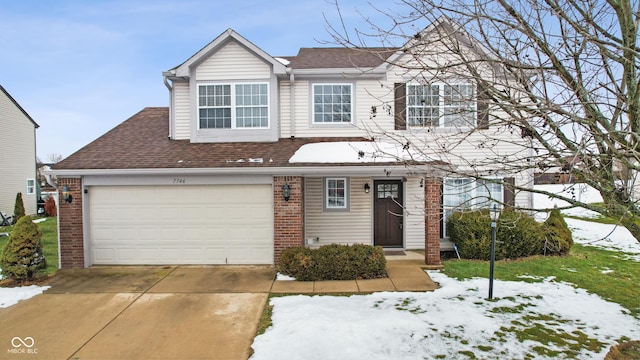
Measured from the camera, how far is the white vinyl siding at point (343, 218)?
1059cm

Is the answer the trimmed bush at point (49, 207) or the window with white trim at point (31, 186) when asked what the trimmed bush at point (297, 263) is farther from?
the window with white trim at point (31, 186)

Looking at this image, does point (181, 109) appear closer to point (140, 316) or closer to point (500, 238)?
point (140, 316)

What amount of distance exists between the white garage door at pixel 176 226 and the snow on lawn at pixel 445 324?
9.46 feet

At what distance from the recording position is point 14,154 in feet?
67.4

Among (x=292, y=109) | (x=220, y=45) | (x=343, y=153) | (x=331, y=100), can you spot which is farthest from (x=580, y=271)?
(x=220, y=45)

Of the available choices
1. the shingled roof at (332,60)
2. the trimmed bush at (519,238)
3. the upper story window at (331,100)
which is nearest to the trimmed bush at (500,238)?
the trimmed bush at (519,238)

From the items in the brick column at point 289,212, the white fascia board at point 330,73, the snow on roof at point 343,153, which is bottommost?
the brick column at point 289,212

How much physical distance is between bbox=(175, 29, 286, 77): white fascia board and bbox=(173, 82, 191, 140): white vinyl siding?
60 centimetres

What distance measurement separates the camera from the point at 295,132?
10617 mm

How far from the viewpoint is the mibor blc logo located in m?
4.85

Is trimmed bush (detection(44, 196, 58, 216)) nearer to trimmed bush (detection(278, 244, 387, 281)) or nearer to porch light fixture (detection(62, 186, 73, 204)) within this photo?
porch light fixture (detection(62, 186, 73, 204))

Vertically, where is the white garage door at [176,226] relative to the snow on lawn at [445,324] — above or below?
above

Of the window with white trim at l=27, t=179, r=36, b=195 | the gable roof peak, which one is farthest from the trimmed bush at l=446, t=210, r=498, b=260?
the window with white trim at l=27, t=179, r=36, b=195

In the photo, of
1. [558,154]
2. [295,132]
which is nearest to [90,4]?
[295,132]
